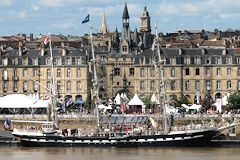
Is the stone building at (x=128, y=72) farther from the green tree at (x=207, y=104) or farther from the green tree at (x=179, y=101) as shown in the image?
the green tree at (x=207, y=104)

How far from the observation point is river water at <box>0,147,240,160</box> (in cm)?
7412

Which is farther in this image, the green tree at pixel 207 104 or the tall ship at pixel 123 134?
the green tree at pixel 207 104

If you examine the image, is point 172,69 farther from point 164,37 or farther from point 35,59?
point 164,37

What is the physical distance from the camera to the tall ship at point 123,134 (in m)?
81.6

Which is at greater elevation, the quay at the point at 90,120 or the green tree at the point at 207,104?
the green tree at the point at 207,104

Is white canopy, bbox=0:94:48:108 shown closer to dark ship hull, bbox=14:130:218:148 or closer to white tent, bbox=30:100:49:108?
white tent, bbox=30:100:49:108

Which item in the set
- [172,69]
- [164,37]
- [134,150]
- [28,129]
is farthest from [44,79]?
[164,37]

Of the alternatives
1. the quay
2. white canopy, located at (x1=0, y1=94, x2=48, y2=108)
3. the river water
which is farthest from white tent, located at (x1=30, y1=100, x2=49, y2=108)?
the river water

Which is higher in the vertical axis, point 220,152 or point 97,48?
point 97,48

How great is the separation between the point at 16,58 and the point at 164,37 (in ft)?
167

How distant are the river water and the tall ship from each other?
58.4 inches

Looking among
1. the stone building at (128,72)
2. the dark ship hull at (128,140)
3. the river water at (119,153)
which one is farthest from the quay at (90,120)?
the stone building at (128,72)

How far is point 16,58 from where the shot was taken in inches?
4500

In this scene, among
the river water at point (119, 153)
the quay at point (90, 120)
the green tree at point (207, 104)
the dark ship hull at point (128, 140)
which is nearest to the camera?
the river water at point (119, 153)
